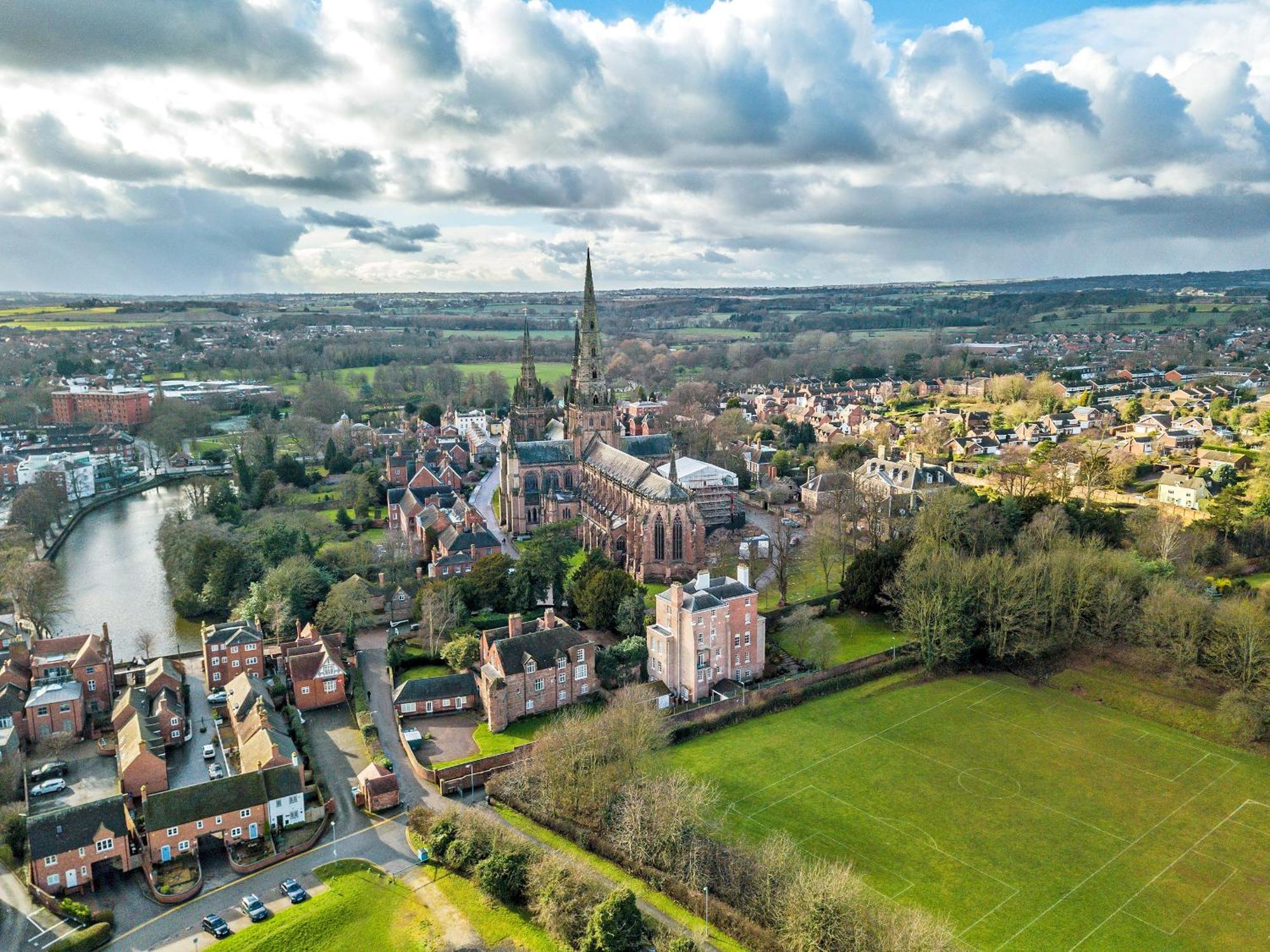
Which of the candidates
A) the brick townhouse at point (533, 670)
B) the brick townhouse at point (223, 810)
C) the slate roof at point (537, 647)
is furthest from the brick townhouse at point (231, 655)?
the slate roof at point (537, 647)

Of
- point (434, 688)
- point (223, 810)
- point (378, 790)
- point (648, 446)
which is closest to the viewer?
point (223, 810)

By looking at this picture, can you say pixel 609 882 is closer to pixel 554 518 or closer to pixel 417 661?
pixel 417 661

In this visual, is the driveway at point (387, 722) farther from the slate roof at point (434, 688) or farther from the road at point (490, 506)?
the road at point (490, 506)

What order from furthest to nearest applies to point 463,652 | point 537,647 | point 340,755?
point 463,652 → point 537,647 → point 340,755

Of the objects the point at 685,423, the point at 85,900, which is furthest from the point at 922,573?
the point at 685,423

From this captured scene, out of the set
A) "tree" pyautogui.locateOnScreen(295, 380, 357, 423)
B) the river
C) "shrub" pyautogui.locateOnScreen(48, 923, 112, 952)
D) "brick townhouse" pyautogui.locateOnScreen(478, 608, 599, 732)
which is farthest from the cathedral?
"tree" pyautogui.locateOnScreen(295, 380, 357, 423)

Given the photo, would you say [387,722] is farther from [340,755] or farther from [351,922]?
[351,922]

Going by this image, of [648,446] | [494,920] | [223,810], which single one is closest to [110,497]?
[648,446]
